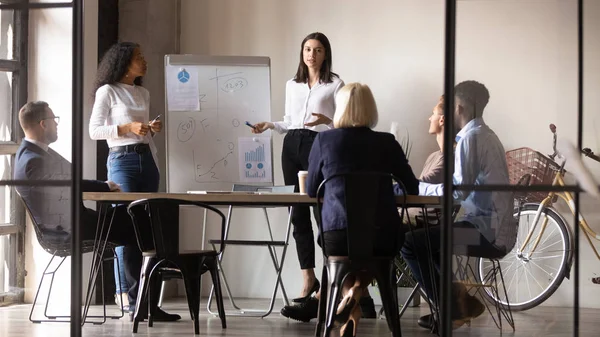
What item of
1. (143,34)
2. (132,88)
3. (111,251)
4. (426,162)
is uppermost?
(143,34)

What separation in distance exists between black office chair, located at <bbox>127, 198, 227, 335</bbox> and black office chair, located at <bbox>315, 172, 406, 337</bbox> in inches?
27.4

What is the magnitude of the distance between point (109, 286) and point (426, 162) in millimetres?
2409

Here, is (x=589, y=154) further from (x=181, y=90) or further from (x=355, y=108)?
(x=181, y=90)

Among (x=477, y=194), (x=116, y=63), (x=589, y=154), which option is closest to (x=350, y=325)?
(x=477, y=194)

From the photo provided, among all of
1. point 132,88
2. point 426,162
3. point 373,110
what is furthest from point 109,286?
point 373,110

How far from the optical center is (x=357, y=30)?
6863 millimetres

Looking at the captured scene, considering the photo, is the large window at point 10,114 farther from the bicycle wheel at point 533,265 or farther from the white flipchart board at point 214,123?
the white flipchart board at point 214,123

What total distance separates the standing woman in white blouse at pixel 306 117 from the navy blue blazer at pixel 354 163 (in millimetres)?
1363

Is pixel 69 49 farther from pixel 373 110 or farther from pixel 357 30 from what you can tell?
pixel 357 30

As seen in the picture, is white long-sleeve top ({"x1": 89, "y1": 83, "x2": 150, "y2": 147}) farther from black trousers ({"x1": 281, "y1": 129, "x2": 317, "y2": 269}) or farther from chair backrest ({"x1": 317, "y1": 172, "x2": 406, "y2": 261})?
chair backrest ({"x1": 317, "y1": 172, "x2": 406, "y2": 261})

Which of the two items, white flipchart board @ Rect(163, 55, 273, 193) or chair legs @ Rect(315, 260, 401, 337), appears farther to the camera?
white flipchart board @ Rect(163, 55, 273, 193)

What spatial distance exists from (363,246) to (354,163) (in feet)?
1.27

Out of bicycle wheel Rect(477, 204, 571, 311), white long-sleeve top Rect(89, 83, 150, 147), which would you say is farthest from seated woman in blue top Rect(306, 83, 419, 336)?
white long-sleeve top Rect(89, 83, 150, 147)

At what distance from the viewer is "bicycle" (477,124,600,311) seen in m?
3.43
